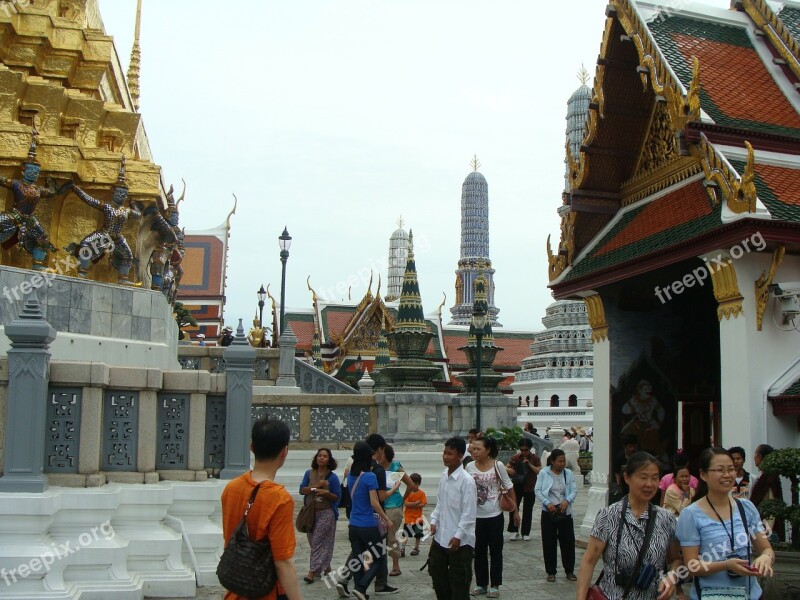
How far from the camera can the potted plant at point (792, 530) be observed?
20.1 feet

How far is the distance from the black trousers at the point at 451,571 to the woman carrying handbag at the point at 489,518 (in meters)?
1.15

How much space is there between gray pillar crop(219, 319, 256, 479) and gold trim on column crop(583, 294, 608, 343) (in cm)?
513

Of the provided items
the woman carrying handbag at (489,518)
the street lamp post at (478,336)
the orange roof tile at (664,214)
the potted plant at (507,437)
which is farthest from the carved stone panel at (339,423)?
the woman carrying handbag at (489,518)

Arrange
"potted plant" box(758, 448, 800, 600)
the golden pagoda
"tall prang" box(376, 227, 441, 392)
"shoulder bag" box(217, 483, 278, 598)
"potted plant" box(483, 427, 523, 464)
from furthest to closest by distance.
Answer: "potted plant" box(483, 427, 523, 464), "tall prang" box(376, 227, 441, 392), the golden pagoda, "potted plant" box(758, 448, 800, 600), "shoulder bag" box(217, 483, 278, 598)

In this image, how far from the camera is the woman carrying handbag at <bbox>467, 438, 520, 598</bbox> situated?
8.00 meters

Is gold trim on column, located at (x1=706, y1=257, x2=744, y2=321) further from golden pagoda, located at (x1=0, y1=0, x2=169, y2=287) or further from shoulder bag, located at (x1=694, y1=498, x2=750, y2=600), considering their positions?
golden pagoda, located at (x1=0, y1=0, x2=169, y2=287)

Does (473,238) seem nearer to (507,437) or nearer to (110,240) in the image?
(507,437)

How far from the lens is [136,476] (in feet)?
25.7

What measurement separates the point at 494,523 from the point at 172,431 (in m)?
3.01

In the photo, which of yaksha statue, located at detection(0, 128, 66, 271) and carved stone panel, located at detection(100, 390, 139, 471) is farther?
yaksha statue, located at detection(0, 128, 66, 271)

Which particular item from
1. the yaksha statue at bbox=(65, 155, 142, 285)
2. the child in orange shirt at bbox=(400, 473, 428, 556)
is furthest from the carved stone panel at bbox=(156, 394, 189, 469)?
the yaksha statue at bbox=(65, 155, 142, 285)

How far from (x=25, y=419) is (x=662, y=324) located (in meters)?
8.09

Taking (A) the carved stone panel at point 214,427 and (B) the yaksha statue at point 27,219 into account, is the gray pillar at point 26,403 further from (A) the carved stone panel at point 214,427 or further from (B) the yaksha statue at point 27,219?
(B) the yaksha statue at point 27,219

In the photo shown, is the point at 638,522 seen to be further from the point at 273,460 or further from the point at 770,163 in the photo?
the point at 770,163
